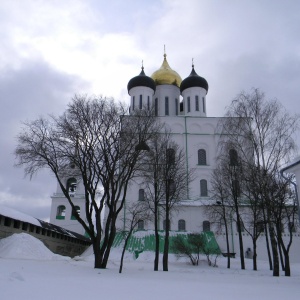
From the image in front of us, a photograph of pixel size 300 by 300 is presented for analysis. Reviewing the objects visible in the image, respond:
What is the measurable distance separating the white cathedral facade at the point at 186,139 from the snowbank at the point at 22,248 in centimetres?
1154

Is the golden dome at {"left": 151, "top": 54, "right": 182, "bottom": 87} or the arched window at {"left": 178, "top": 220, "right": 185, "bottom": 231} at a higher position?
the golden dome at {"left": 151, "top": 54, "right": 182, "bottom": 87}

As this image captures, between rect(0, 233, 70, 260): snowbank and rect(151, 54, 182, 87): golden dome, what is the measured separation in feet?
100

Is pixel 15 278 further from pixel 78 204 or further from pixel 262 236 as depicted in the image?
pixel 78 204

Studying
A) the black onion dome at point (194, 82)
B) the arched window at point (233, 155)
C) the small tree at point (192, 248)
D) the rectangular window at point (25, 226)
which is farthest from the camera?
the black onion dome at point (194, 82)

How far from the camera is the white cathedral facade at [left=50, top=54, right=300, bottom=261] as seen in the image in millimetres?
33750

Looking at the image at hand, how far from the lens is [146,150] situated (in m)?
17.4

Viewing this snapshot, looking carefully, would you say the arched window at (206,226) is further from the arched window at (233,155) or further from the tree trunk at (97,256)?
the tree trunk at (97,256)

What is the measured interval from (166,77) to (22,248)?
32381 millimetres

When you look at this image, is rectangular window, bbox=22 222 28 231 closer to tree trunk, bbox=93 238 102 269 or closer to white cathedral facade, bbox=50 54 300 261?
white cathedral facade, bbox=50 54 300 261

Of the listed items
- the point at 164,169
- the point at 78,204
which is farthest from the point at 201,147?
the point at 164,169

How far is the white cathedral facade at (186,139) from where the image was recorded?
111ft

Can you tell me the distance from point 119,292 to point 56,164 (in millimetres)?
9758

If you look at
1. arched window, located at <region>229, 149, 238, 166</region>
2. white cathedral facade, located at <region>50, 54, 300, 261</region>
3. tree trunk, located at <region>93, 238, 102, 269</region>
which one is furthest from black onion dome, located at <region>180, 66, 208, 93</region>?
tree trunk, located at <region>93, 238, 102, 269</region>

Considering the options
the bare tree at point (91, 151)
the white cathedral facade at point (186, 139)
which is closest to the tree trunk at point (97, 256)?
the bare tree at point (91, 151)
